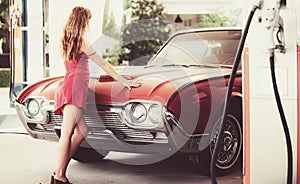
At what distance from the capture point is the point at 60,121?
191 inches

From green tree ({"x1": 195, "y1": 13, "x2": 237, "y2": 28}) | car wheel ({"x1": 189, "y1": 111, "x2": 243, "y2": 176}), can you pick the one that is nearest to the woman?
car wheel ({"x1": 189, "y1": 111, "x2": 243, "y2": 176})

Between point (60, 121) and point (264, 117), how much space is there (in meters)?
2.11

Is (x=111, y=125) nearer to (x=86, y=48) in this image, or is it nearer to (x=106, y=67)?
(x=106, y=67)

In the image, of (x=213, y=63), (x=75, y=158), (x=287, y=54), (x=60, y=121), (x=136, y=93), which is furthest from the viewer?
(x=75, y=158)

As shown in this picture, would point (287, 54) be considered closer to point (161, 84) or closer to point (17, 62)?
point (161, 84)

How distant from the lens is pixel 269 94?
320cm

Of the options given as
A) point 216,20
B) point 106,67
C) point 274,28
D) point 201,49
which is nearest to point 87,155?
point 106,67

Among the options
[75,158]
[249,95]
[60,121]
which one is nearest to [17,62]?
[75,158]

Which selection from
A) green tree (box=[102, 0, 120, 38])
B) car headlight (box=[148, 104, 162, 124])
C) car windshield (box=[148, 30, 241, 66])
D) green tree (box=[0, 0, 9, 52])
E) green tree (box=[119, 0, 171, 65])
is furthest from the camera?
green tree (box=[0, 0, 9, 52])

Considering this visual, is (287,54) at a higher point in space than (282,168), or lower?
higher

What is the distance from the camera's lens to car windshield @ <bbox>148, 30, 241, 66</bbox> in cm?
524

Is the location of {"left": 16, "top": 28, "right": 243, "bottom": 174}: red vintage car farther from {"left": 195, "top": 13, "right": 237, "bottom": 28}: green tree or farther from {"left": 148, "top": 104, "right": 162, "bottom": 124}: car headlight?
{"left": 195, "top": 13, "right": 237, "bottom": 28}: green tree

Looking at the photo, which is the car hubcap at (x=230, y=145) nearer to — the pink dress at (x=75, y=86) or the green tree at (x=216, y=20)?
the pink dress at (x=75, y=86)

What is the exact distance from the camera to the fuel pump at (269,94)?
308 cm
